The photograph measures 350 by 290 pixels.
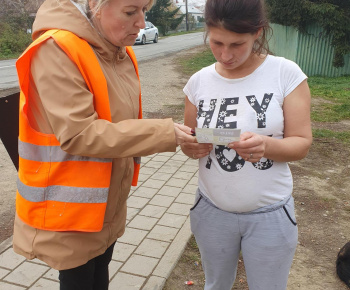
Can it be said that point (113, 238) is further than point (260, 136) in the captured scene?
Yes

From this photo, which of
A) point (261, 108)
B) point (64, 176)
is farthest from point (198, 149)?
point (64, 176)

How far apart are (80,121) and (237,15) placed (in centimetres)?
78

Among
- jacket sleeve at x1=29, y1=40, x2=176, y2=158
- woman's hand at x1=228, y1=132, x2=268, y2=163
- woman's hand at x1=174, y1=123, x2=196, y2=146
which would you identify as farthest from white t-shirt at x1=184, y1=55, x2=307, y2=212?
jacket sleeve at x1=29, y1=40, x2=176, y2=158

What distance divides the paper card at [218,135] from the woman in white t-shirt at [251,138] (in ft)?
0.27

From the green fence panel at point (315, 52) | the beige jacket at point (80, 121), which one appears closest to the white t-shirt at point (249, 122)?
the beige jacket at point (80, 121)

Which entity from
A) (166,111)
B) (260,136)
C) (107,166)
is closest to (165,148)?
(107,166)

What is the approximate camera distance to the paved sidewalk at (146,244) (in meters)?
2.83

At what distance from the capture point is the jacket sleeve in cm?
140

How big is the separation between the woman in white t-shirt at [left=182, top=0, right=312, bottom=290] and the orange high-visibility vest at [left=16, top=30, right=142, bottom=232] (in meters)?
0.43

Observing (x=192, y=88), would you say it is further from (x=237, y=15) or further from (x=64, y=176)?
(x=64, y=176)

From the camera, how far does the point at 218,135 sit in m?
1.48

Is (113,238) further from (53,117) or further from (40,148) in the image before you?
(53,117)

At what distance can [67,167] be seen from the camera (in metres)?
1.55

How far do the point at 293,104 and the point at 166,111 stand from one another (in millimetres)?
6410
